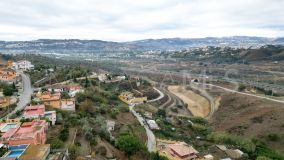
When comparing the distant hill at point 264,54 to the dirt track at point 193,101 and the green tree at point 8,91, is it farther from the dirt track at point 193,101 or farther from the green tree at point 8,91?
the green tree at point 8,91

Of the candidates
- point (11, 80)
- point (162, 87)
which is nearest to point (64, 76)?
point (11, 80)

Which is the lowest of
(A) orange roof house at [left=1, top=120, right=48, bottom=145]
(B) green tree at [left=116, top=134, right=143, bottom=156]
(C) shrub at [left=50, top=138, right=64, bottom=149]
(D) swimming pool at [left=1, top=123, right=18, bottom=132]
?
(B) green tree at [left=116, top=134, right=143, bottom=156]

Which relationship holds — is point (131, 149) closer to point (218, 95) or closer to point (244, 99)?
point (244, 99)

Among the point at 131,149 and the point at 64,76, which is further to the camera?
the point at 64,76

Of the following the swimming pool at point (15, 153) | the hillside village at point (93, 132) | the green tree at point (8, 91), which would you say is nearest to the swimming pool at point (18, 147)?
the hillside village at point (93, 132)

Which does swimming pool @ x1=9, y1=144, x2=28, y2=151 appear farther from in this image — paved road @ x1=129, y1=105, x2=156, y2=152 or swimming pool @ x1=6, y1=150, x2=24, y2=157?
paved road @ x1=129, y1=105, x2=156, y2=152

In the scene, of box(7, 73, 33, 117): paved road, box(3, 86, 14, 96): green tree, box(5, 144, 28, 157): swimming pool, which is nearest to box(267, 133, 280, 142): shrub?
box(7, 73, 33, 117): paved road
